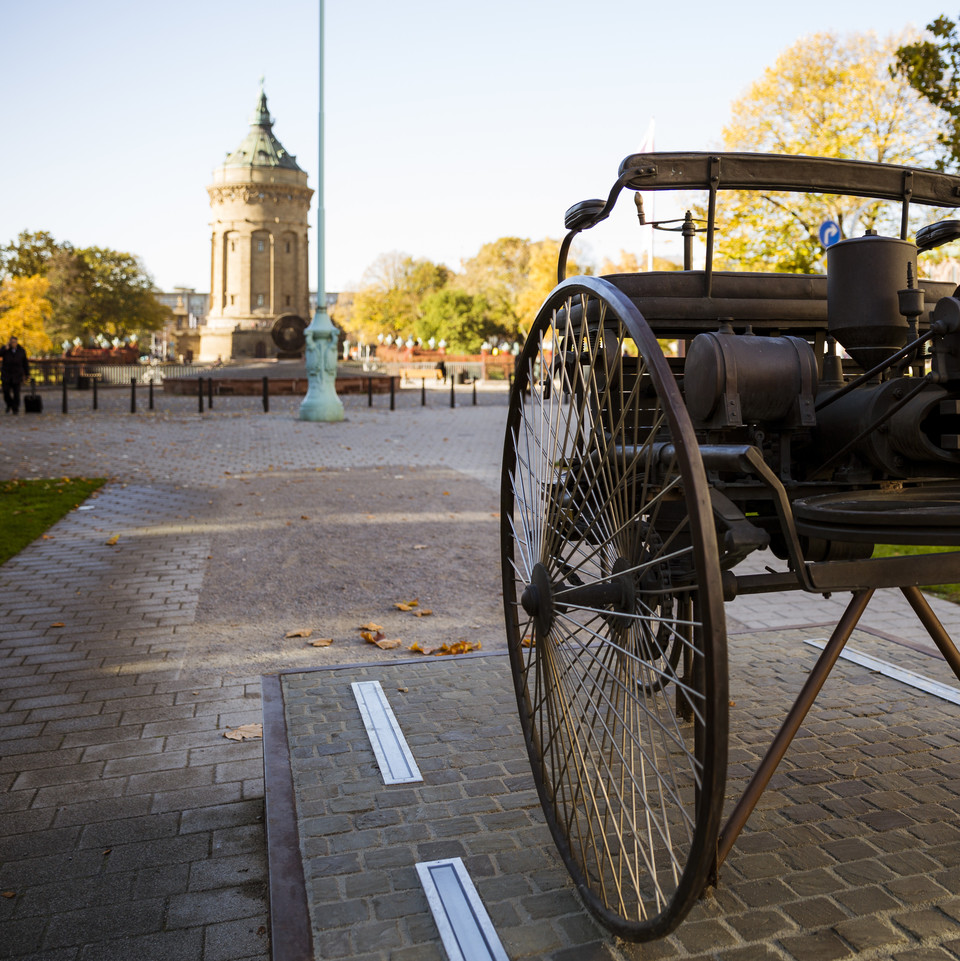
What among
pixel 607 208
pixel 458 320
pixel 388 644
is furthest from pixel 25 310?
A: pixel 607 208

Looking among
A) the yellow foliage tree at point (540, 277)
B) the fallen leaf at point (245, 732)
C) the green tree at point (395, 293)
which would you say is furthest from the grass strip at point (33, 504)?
the green tree at point (395, 293)

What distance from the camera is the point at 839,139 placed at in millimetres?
26109

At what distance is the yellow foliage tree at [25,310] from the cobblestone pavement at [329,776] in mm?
53236

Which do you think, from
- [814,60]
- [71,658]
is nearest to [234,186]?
[814,60]

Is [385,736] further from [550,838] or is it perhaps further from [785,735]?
[785,735]

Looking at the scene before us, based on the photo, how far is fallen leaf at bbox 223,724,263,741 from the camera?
4.39 m

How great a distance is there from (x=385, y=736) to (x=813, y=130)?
1071 inches

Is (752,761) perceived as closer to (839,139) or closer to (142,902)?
(142,902)

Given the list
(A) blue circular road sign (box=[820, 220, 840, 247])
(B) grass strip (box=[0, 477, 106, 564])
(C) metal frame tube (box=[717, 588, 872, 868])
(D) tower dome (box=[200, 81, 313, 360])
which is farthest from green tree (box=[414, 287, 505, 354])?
(C) metal frame tube (box=[717, 588, 872, 868])

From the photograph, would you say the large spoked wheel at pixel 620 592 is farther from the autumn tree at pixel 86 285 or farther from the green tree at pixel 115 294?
the green tree at pixel 115 294

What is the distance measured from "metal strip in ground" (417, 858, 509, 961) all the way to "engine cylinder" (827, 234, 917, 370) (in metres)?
2.06

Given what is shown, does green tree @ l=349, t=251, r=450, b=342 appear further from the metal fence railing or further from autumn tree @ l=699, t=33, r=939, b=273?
autumn tree @ l=699, t=33, r=939, b=273

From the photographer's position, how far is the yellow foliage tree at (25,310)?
5603cm

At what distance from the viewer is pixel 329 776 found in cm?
389
